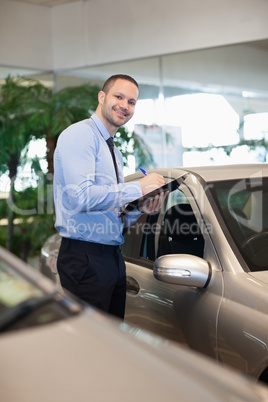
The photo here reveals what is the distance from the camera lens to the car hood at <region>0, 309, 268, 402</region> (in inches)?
44.7

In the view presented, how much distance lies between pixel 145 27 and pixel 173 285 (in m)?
5.88

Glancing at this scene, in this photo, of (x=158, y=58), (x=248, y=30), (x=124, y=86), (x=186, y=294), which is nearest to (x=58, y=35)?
(x=158, y=58)

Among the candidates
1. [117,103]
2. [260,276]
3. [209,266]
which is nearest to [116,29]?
[117,103]

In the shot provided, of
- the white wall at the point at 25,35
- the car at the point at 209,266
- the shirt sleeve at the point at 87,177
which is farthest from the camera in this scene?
the white wall at the point at 25,35

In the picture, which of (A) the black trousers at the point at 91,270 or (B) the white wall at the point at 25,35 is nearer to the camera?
(A) the black trousers at the point at 91,270

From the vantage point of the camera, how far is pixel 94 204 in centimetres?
275

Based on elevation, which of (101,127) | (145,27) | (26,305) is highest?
(145,27)

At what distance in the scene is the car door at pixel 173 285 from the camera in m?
2.71

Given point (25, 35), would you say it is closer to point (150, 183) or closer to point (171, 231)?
point (171, 231)

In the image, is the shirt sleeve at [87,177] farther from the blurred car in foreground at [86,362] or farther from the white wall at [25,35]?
the white wall at [25,35]

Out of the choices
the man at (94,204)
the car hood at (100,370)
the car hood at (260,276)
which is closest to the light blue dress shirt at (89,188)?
the man at (94,204)

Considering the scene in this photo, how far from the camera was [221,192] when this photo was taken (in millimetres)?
3033

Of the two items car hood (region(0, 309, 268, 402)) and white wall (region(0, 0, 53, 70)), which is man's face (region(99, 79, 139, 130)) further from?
white wall (region(0, 0, 53, 70))

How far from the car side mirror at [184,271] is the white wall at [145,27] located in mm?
Answer: 5395
